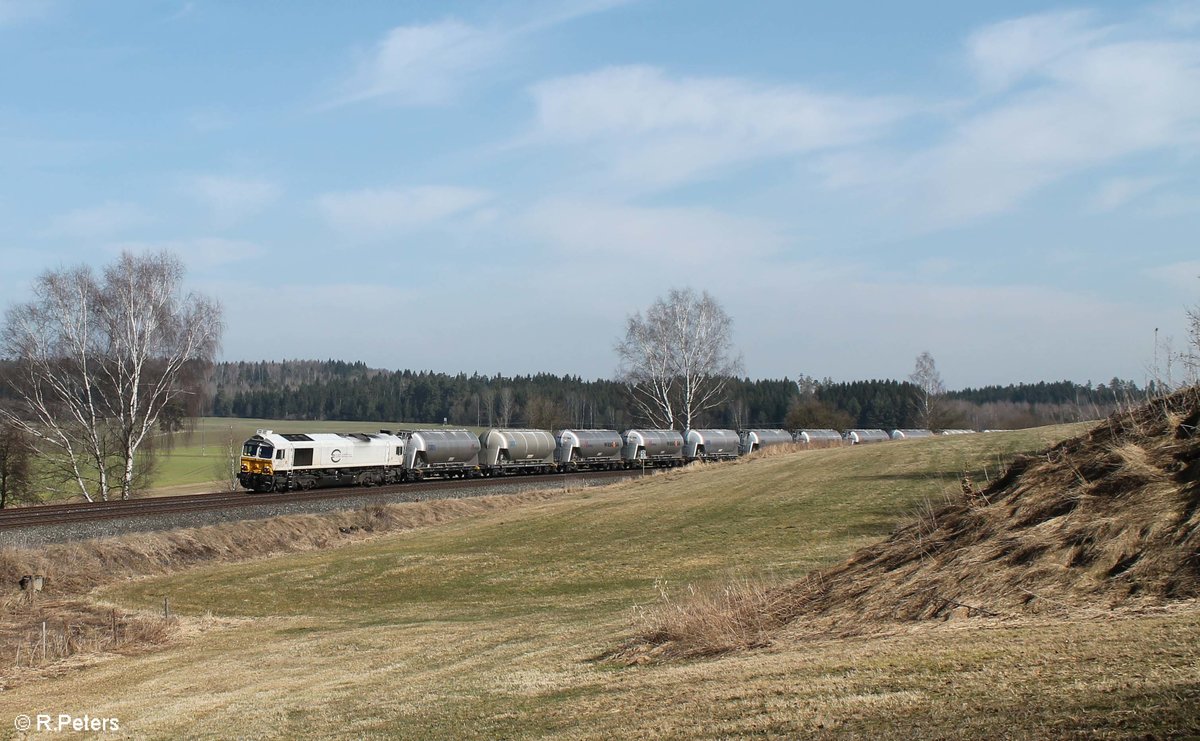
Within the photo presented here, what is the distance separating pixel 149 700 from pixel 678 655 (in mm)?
8166

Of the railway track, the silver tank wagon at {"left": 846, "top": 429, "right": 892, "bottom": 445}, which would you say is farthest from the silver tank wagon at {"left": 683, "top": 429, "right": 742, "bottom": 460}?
the railway track

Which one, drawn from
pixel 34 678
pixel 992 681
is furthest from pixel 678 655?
pixel 34 678

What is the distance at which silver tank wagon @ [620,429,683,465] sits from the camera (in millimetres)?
71125

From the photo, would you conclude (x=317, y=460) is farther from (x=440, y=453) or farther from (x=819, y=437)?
(x=819, y=437)

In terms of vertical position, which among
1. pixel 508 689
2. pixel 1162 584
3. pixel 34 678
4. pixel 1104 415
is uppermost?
pixel 1104 415

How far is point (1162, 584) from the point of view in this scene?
30.1ft

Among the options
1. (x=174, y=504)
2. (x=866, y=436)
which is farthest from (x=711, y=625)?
(x=866, y=436)

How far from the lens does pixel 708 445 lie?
74562mm

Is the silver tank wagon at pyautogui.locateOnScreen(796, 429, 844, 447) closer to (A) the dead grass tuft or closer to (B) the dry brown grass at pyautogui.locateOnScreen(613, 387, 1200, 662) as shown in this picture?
(B) the dry brown grass at pyautogui.locateOnScreen(613, 387, 1200, 662)

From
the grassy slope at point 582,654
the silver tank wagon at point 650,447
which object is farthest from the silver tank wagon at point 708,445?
the grassy slope at point 582,654

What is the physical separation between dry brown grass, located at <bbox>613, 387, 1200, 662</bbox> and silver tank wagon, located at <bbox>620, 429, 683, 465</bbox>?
186ft

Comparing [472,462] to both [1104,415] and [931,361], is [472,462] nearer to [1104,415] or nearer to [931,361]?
[1104,415]

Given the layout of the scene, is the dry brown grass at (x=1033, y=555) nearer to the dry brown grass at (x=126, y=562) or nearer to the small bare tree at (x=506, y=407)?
the dry brown grass at (x=126, y=562)

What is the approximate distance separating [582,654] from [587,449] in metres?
55.9
